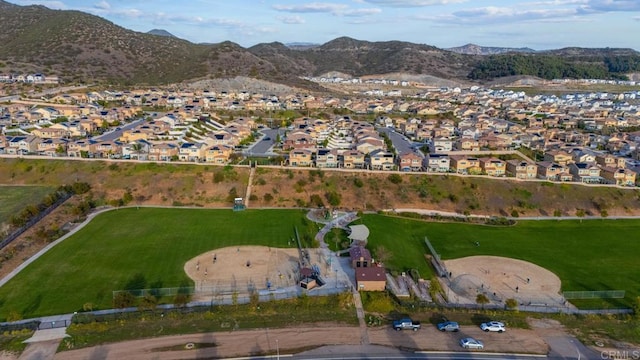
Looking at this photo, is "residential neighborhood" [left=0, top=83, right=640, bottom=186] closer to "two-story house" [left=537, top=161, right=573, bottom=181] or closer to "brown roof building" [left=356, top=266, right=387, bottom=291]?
"two-story house" [left=537, top=161, right=573, bottom=181]

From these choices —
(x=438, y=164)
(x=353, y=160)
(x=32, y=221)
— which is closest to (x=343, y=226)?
(x=353, y=160)

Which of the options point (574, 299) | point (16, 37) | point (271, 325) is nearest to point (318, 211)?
point (271, 325)

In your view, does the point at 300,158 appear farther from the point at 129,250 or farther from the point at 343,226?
the point at 129,250

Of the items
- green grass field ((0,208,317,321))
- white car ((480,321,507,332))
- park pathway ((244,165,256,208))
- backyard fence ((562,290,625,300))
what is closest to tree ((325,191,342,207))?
green grass field ((0,208,317,321))

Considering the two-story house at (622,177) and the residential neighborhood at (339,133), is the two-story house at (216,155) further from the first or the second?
the two-story house at (622,177)

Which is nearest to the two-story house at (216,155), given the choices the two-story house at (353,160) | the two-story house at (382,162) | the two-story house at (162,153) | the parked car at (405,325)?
the two-story house at (162,153)
